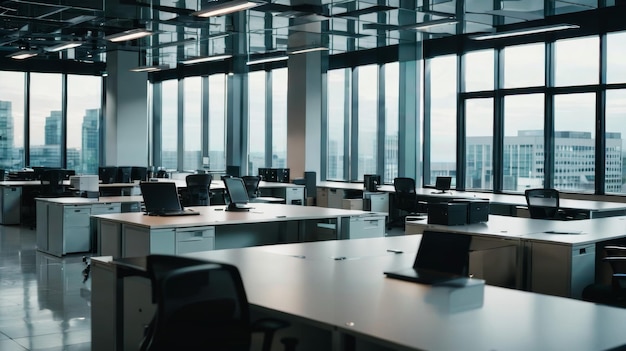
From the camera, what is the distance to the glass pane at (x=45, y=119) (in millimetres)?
20344

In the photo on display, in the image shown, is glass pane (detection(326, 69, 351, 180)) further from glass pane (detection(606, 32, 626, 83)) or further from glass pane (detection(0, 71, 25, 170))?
glass pane (detection(0, 71, 25, 170))

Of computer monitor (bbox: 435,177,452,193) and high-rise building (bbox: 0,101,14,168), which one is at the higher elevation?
high-rise building (bbox: 0,101,14,168)

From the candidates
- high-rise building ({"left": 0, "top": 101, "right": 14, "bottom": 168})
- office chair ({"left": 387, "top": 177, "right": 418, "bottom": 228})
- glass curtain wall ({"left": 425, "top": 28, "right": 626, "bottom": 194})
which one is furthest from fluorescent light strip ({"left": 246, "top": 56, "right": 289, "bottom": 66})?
high-rise building ({"left": 0, "top": 101, "right": 14, "bottom": 168})

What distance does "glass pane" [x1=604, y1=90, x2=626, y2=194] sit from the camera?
1173 cm

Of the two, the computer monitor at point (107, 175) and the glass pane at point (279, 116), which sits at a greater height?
the glass pane at point (279, 116)

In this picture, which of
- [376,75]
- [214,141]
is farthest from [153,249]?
[214,141]

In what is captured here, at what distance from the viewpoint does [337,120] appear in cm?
1738

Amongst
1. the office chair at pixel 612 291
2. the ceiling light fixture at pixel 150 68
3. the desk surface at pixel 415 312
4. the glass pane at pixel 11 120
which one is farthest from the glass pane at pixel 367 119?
the desk surface at pixel 415 312

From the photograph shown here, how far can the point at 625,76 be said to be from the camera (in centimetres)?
1158

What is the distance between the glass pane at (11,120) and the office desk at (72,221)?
10835 millimetres

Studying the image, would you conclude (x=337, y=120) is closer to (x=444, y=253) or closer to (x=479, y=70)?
(x=479, y=70)

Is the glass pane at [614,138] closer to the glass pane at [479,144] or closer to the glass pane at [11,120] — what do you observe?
the glass pane at [479,144]

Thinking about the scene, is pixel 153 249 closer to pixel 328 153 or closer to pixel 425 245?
pixel 425 245

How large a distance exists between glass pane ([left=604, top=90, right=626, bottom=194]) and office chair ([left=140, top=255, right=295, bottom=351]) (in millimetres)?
10352
